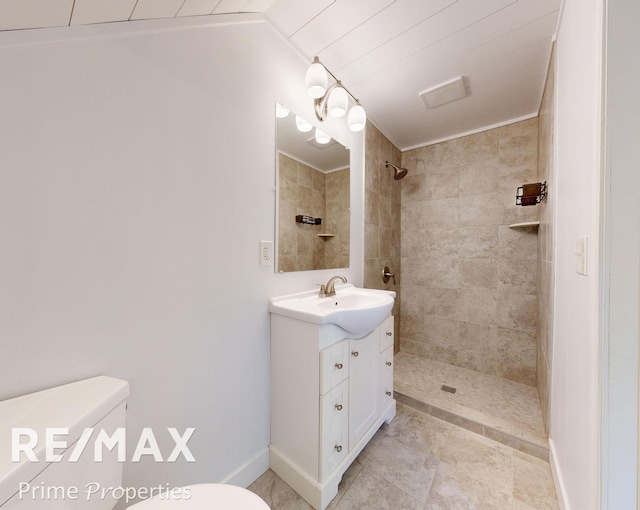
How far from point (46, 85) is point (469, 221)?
2.61m

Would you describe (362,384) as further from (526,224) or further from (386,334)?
(526,224)

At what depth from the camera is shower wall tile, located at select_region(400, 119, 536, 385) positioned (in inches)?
77.1

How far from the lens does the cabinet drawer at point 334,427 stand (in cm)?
101

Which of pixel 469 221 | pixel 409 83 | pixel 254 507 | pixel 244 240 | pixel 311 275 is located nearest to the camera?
pixel 254 507

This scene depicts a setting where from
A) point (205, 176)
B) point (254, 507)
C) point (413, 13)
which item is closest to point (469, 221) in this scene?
point (413, 13)

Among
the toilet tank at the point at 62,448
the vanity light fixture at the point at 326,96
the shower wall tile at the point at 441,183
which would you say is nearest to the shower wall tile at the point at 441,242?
the shower wall tile at the point at 441,183

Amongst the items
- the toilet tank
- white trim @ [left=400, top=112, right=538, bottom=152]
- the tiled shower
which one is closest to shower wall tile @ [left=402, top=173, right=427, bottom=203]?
the tiled shower

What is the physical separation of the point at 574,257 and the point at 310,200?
3.96 feet

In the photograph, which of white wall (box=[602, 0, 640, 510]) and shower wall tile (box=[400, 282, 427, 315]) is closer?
white wall (box=[602, 0, 640, 510])

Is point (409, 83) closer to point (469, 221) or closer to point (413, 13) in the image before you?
point (413, 13)

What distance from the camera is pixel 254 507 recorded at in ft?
1.98

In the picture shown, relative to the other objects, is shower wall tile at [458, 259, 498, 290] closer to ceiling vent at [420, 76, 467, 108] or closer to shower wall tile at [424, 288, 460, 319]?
shower wall tile at [424, 288, 460, 319]

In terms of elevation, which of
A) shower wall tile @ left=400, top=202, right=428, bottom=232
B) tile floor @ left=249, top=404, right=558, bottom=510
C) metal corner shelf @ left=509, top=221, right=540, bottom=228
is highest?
shower wall tile @ left=400, top=202, right=428, bottom=232

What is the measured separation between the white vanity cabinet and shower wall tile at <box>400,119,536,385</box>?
1.39 m
